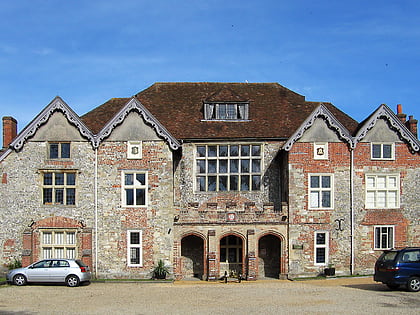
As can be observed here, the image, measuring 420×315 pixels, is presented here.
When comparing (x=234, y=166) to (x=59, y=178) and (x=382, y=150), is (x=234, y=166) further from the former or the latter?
(x=59, y=178)

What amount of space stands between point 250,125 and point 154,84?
841 cm

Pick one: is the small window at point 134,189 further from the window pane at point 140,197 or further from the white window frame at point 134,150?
the white window frame at point 134,150

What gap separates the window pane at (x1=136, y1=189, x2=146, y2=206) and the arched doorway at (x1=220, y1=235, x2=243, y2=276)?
214 inches

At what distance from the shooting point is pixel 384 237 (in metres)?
31.0

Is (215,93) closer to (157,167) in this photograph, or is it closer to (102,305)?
(157,167)

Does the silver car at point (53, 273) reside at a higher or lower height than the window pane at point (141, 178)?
lower

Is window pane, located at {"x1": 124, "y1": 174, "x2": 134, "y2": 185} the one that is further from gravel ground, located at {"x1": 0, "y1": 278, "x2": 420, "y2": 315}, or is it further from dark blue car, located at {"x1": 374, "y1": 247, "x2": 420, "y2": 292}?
dark blue car, located at {"x1": 374, "y1": 247, "x2": 420, "y2": 292}

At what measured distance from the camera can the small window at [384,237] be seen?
30.9 metres

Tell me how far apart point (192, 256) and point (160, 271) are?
2956 millimetres

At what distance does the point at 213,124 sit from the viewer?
33.3 m

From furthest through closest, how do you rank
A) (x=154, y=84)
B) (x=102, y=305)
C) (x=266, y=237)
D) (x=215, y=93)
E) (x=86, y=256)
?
(x=154, y=84) → (x=215, y=93) → (x=266, y=237) → (x=86, y=256) → (x=102, y=305)

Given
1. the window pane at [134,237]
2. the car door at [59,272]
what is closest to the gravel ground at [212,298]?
the car door at [59,272]

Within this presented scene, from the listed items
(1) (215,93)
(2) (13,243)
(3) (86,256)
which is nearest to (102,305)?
(3) (86,256)

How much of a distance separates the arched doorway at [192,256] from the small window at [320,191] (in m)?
7.02
